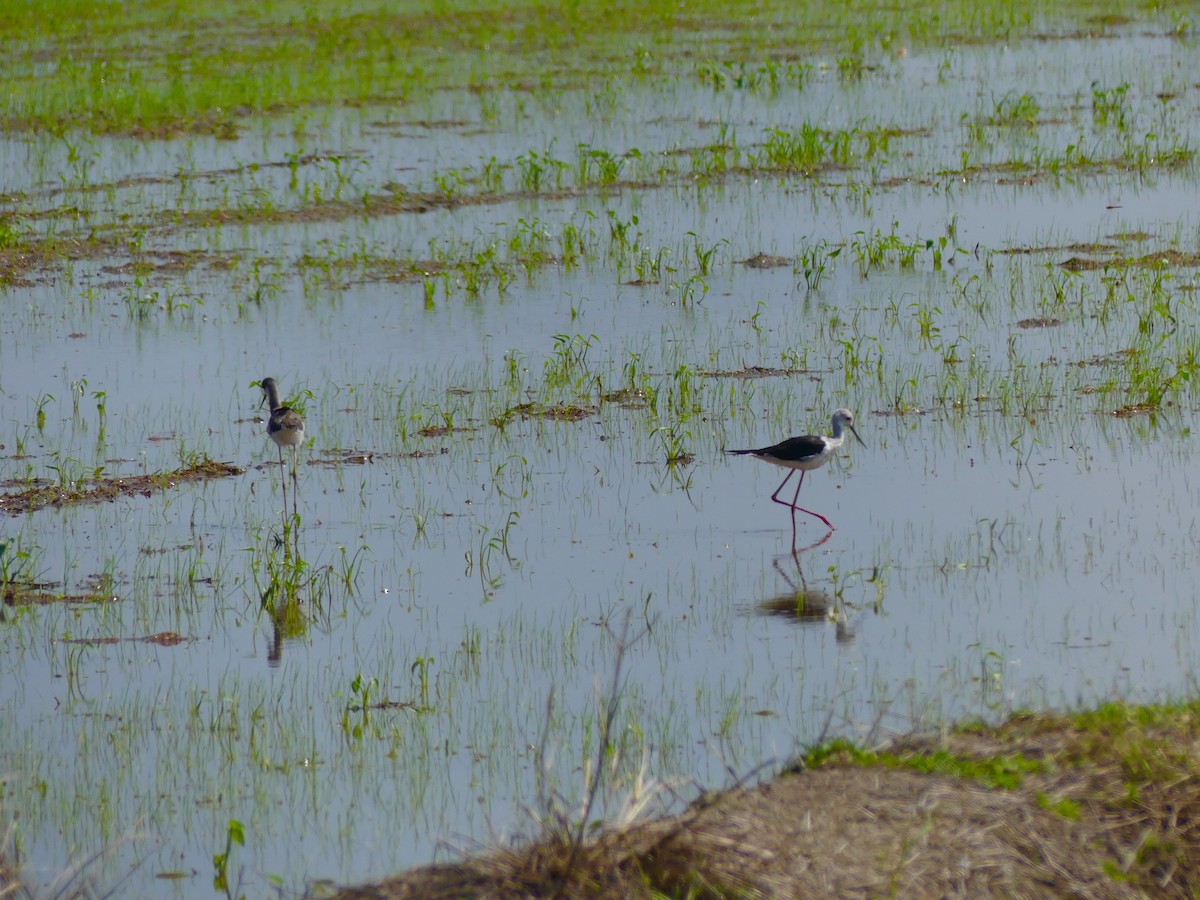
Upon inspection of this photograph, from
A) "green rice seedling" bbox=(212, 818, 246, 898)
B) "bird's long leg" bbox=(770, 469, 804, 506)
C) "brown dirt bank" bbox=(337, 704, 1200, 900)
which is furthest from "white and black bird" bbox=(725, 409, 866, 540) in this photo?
"green rice seedling" bbox=(212, 818, 246, 898)

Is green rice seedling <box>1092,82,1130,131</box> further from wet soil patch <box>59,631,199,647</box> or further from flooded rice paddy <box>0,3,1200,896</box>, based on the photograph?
wet soil patch <box>59,631,199,647</box>

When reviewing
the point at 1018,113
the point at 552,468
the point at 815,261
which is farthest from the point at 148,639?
the point at 1018,113

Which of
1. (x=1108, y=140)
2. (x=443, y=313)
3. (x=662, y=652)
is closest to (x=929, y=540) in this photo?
(x=662, y=652)

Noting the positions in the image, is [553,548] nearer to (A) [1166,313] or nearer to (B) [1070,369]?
(B) [1070,369]

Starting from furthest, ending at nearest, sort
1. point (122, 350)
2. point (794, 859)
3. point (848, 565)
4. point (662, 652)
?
point (122, 350), point (848, 565), point (662, 652), point (794, 859)

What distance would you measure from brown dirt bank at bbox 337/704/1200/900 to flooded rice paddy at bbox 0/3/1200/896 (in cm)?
29

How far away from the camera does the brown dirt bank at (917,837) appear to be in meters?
5.45

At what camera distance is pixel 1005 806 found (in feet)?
19.0

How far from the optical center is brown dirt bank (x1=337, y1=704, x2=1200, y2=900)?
5449mm

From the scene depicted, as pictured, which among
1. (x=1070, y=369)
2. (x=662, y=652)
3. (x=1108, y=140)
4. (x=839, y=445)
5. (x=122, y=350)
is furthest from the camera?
(x=1108, y=140)

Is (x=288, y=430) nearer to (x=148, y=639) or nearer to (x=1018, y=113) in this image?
(x=148, y=639)

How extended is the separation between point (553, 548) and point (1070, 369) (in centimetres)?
478

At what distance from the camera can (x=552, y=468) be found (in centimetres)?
1117

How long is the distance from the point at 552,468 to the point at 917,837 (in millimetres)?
5858
